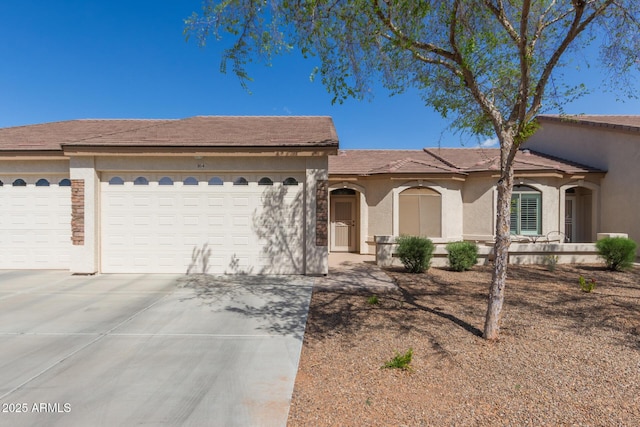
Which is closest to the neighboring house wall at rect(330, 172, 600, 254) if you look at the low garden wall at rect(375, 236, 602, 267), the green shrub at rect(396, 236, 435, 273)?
the low garden wall at rect(375, 236, 602, 267)

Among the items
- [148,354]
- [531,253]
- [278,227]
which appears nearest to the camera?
[148,354]

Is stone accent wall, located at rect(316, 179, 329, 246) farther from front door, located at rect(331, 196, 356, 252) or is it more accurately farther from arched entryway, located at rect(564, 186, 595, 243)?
arched entryway, located at rect(564, 186, 595, 243)

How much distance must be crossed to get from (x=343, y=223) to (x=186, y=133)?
752 cm

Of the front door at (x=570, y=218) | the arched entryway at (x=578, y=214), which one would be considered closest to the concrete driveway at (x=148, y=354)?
the front door at (x=570, y=218)

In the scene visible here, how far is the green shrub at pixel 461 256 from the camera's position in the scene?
916 centimetres

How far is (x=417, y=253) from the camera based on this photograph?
888 centimetres

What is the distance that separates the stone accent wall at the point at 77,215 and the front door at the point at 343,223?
913cm

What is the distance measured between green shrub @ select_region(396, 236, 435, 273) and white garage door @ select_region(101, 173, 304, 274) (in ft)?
10.4

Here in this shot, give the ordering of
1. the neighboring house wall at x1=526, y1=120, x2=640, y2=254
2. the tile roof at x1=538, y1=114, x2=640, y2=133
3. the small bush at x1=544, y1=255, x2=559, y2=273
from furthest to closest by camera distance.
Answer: the tile roof at x1=538, y1=114, x2=640, y2=133, the neighboring house wall at x1=526, y1=120, x2=640, y2=254, the small bush at x1=544, y1=255, x2=559, y2=273

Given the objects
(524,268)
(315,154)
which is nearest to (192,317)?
(315,154)

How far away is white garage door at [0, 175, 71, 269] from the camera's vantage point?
29.9ft

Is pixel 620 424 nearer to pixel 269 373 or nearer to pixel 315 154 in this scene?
pixel 269 373

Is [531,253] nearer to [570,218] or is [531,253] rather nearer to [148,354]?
[570,218]

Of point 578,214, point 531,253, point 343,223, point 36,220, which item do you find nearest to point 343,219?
point 343,223
